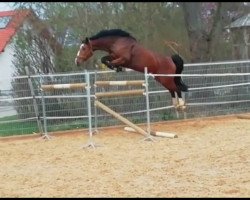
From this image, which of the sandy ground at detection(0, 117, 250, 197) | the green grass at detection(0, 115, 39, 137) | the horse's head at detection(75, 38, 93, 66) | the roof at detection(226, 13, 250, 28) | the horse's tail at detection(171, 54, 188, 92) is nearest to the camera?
the sandy ground at detection(0, 117, 250, 197)

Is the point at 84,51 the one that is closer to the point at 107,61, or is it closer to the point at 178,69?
the point at 107,61

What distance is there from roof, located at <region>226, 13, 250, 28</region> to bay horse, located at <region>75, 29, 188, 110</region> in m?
6.84

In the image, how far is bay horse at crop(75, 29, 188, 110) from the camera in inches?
381

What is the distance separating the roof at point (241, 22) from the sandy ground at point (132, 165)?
24.2ft

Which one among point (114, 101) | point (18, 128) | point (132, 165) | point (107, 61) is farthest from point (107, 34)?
point (132, 165)

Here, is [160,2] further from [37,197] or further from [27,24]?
[37,197]

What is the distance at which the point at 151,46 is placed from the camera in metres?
15.4

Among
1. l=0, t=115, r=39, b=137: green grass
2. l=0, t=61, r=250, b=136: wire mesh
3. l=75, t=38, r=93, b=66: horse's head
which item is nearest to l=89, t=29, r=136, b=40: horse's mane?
l=75, t=38, r=93, b=66: horse's head

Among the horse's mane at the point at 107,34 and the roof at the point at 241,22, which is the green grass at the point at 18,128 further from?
the roof at the point at 241,22

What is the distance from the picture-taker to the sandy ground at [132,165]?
17.2 feet

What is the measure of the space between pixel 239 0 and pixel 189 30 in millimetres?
3136

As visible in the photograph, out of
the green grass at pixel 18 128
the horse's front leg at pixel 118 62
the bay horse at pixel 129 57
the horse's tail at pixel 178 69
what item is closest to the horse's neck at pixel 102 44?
the bay horse at pixel 129 57

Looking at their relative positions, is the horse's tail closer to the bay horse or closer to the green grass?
the bay horse

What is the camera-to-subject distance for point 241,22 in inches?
659
